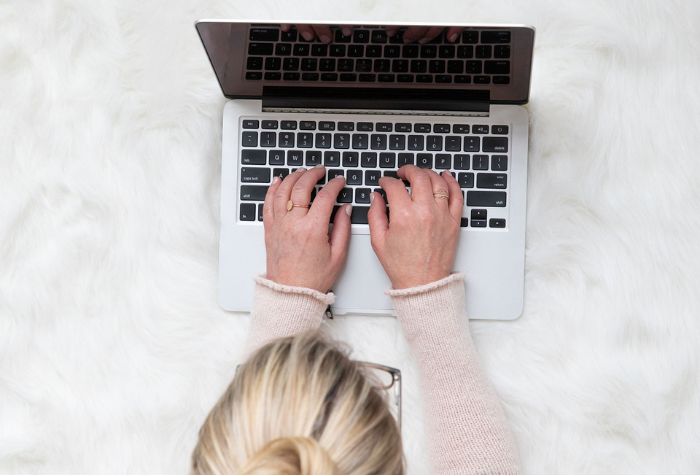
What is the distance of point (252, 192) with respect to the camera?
24.5 inches

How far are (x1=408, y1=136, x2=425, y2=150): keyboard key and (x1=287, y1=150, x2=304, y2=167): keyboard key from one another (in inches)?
4.6

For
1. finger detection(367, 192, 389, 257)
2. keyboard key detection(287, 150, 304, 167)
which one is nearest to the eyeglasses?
finger detection(367, 192, 389, 257)

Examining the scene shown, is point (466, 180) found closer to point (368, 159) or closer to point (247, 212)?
point (368, 159)

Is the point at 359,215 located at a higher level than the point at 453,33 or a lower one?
lower

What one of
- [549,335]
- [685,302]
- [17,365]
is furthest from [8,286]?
[685,302]

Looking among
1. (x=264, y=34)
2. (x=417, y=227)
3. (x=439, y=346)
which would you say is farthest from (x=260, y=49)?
(x=439, y=346)

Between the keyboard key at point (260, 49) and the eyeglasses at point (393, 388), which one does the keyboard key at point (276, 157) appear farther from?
the eyeglasses at point (393, 388)

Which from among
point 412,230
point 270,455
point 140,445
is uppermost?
point 412,230

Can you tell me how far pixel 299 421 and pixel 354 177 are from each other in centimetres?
30

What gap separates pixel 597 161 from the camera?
627 mm

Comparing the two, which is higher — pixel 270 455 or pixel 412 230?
pixel 412 230

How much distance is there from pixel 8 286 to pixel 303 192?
36cm

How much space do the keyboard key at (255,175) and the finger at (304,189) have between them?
37mm

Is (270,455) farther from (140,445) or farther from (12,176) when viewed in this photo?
(12,176)
